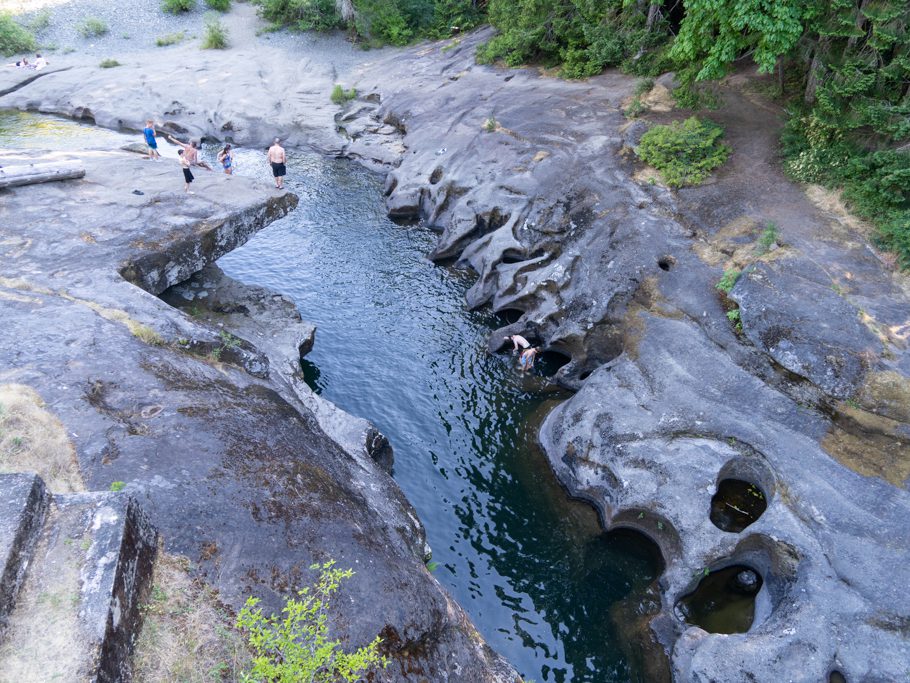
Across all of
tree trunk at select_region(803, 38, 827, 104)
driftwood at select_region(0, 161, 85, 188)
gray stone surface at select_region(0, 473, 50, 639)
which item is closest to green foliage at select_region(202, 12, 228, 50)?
driftwood at select_region(0, 161, 85, 188)

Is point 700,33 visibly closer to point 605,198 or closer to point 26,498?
point 605,198

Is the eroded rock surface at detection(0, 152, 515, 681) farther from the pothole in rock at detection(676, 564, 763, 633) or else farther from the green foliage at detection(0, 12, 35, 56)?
the green foliage at detection(0, 12, 35, 56)

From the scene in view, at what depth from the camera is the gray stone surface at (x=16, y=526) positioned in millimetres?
7770

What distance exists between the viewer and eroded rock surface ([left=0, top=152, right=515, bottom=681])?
398 inches

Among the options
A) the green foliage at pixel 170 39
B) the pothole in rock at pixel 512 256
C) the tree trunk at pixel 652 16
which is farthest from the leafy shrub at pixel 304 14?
the pothole in rock at pixel 512 256

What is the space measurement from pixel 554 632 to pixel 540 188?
62.1 ft

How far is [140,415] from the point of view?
12.1 meters

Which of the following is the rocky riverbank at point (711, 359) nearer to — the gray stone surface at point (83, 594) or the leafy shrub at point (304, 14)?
the gray stone surface at point (83, 594)

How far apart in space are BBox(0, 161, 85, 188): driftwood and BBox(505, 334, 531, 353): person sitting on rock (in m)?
17.5

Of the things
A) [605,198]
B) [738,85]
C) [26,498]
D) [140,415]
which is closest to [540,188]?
[605,198]

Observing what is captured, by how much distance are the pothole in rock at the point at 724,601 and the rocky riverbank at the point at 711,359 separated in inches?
13.0

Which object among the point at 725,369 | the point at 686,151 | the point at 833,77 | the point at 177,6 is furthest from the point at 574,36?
the point at 177,6

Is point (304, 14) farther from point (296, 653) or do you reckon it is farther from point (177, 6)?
point (296, 653)

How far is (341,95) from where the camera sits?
Answer: 142 ft
